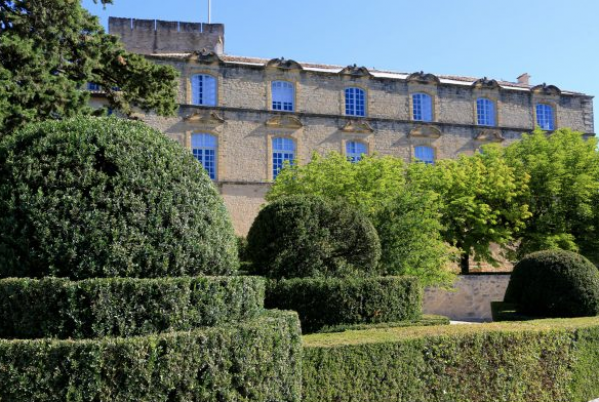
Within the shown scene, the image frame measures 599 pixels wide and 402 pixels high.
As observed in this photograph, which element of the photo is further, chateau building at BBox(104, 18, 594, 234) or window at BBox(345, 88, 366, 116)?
window at BBox(345, 88, 366, 116)

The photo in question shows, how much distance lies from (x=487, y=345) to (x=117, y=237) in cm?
522

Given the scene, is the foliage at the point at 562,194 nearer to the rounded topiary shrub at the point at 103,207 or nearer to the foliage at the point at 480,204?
the foliage at the point at 480,204

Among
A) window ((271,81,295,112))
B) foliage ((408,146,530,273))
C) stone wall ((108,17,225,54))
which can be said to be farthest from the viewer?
stone wall ((108,17,225,54))

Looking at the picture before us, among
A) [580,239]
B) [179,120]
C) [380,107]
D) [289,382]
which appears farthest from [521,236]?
[289,382]

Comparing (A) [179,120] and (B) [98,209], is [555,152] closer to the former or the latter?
(A) [179,120]

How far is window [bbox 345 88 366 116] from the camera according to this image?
32.8 metres

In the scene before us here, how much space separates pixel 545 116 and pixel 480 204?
1337cm

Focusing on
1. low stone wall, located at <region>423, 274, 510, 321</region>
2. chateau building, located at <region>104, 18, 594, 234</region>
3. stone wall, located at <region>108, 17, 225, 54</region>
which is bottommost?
low stone wall, located at <region>423, 274, 510, 321</region>

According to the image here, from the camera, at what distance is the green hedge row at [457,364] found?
673 cm

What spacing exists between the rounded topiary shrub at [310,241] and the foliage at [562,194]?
1789 cm

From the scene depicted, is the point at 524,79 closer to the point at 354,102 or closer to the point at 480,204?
the point at 354,102

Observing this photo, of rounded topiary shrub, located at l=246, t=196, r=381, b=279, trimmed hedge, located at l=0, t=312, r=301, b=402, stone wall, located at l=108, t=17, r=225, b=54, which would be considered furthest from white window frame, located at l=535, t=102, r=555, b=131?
trimmed hedge, located at l=0, t=312, r=301, b=402

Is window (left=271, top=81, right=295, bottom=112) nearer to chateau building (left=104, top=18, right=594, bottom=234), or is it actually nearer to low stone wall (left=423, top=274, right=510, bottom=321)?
Answer: chateau building (left=104, top=18, right=594, bottom=234)

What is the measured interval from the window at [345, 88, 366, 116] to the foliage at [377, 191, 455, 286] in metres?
16.0
